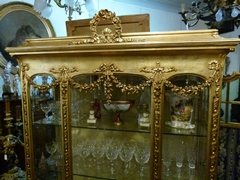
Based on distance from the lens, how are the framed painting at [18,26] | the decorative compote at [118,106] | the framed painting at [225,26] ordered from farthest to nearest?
Answer: the framed painting at [225,26]
the framed painting at [18,26]
the decorative compote at [118,106]

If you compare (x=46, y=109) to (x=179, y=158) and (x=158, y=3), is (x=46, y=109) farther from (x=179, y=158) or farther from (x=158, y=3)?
(x=158, y=3)

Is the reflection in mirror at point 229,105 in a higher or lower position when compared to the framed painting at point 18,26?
lower

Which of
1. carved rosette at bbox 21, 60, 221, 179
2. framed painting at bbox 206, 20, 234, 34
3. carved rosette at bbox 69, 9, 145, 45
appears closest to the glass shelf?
carved rosette at bbox 21, 60, 221, 179

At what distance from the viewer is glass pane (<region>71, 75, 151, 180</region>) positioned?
115 cm

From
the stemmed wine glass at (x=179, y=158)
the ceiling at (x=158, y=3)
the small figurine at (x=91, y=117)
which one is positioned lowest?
the stemmed wine glass at (x=179, y=158)

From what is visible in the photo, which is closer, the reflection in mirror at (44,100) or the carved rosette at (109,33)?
the carved rosette at (109,33)

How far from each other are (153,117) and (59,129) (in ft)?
1.81

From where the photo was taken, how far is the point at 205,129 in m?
1.04

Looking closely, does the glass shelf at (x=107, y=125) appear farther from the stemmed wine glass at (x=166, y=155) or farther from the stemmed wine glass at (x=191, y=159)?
the stemmed wine glass at (x=191, y=159)

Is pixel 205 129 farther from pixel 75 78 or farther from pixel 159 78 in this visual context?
pixel 75 78

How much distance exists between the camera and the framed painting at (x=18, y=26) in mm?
1679

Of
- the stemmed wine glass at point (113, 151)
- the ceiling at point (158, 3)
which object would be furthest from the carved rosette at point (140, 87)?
the ceiling at point (158, 3)

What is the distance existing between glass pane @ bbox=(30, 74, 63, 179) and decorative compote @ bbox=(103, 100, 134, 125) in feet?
0.94

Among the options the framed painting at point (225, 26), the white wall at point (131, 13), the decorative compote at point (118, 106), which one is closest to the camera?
A: the decorative compote at point (118, 106)
